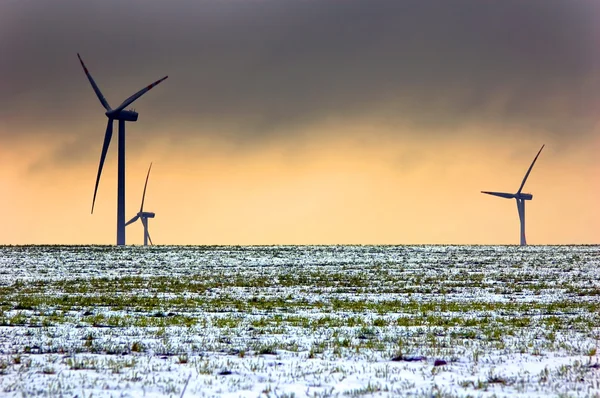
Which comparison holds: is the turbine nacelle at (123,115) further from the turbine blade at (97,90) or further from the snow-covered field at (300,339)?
the snow-covered field at (300,339)

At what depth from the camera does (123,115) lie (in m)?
114

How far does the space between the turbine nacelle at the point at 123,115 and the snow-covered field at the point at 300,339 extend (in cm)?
7155

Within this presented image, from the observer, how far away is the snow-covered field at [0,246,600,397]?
44.6 ft

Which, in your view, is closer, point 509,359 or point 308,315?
point 509,359

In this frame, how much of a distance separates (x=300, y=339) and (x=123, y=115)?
99.9 meters

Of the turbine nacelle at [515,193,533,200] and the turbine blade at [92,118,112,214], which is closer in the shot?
the turbine blade at [92,118,112,214]

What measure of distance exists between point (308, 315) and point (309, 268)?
3636 cm

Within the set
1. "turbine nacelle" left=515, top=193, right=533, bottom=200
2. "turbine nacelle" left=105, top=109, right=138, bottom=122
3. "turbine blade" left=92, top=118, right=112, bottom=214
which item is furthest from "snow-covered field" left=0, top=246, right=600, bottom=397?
"turbine nacelle" left=515, top=193, right=533, bottom=200

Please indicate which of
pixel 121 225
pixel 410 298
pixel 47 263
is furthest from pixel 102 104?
pixel 410 298

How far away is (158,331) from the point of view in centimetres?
2095

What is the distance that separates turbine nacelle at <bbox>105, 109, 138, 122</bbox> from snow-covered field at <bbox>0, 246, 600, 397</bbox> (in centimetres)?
7155

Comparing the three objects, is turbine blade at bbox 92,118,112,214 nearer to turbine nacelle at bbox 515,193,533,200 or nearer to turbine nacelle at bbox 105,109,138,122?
turbine nacelle at bbox 105,109,138,122

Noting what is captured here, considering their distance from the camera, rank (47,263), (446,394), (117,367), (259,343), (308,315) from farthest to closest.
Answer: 1. (47,263)
2. (308,315)
3. (259,343)
4. (117,367)
5. (446,394)

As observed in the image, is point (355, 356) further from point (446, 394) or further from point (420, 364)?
point (446, 394)
